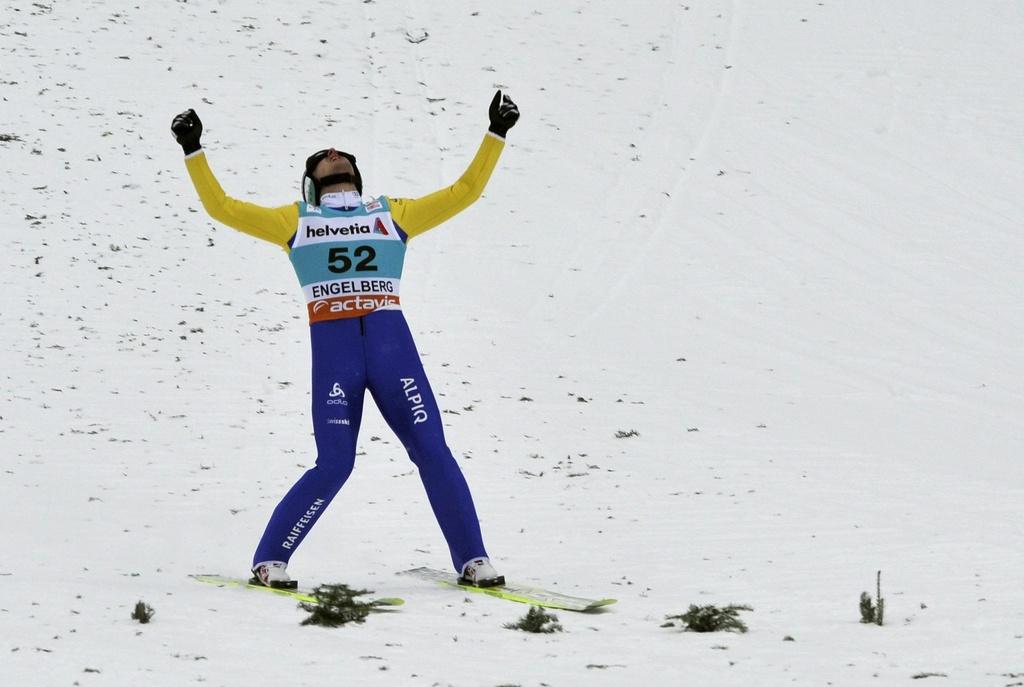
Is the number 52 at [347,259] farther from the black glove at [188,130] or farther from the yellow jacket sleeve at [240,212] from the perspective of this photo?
the black glove at [188,130]

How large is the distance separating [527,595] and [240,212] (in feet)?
7.12

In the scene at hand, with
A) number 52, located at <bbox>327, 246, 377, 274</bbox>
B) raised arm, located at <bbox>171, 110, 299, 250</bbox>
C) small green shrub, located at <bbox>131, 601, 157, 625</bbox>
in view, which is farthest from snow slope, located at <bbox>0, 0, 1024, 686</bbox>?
raised arm, located at <bbox>171, 110, 299, 250</bbox>

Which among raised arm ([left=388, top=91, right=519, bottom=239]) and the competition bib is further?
raised arm ([left=388, top=91, right=519, bottom=239])

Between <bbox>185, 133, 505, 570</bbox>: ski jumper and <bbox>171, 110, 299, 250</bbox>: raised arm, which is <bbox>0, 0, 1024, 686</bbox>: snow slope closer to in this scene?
<bbox>185, 133, 505, 570</bbox>: ski jumper

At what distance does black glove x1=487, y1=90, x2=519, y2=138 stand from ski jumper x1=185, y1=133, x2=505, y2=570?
495 mm

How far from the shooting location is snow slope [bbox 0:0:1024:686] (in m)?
5.44

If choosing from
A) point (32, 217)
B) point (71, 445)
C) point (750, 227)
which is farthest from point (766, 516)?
point (32, 217)

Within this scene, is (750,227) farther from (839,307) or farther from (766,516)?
(766,516)

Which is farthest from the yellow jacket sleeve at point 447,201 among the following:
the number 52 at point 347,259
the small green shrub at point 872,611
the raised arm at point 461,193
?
the small green shrub at point 872,611

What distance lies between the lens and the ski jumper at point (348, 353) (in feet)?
20.7

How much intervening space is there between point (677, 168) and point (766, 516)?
344 inches

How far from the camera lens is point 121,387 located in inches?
410

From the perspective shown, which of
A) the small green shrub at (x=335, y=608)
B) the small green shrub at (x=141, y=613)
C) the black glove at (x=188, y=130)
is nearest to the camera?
the small green shrub at (x=141, y=613)

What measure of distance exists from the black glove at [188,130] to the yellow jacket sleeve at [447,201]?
928 mm
